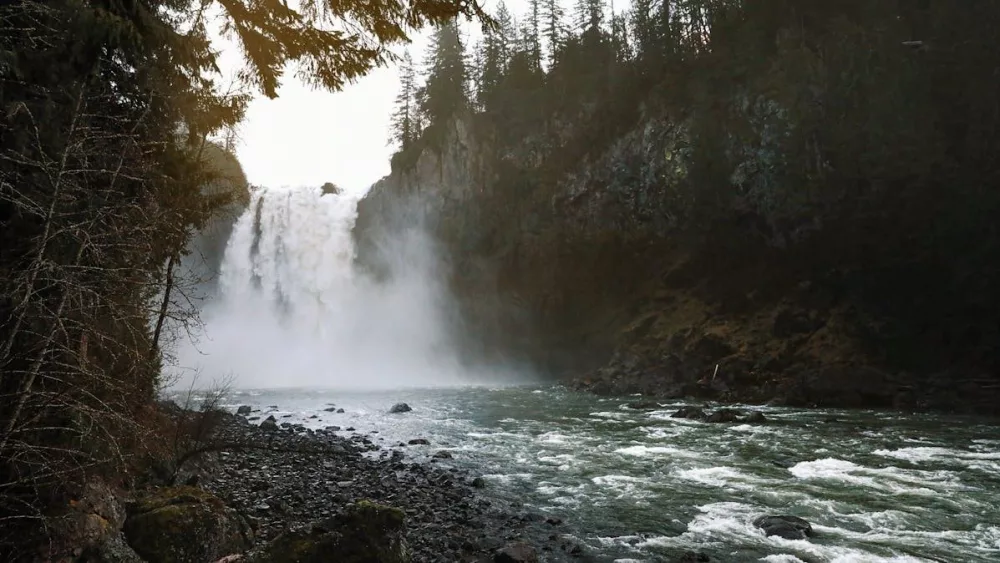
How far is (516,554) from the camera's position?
6734mm

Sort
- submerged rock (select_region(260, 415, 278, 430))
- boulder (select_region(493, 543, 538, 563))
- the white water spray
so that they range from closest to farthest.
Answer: boulder (select_region(493, 543, 538, 563)) < submerged rock (select_region(260, 415, 278, 430)) < the white water spray

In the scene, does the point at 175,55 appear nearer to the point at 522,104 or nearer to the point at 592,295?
the point at 592,295

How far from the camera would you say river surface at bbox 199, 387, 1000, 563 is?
7.39 meters

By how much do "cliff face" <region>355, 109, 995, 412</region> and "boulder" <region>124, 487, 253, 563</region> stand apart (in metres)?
22.6

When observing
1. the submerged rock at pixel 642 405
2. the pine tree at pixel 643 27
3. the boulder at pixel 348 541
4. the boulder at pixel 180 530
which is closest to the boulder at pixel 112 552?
the boulder at pixel 180 530

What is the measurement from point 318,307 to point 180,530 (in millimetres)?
40416

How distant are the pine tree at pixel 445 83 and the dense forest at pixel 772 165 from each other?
306cm

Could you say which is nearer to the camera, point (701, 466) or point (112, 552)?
point (112, 552)

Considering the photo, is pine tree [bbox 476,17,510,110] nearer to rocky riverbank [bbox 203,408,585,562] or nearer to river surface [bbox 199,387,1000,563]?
river surface [bbox 199,387,1000,563]

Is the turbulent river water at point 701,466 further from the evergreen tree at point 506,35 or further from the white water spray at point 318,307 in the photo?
the evergreen tree at point 506,35

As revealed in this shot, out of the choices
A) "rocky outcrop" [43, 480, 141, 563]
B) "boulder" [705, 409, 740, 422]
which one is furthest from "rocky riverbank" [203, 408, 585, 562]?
"boulder" [705, 409, 740, 422]

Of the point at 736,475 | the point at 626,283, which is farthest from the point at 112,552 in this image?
the point at 626,283

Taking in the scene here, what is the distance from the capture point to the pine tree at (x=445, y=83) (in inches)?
1789

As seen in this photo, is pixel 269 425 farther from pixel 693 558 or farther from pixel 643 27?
pixel 643 27
